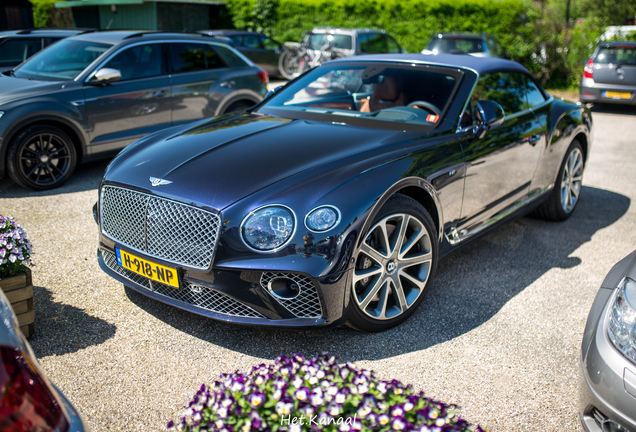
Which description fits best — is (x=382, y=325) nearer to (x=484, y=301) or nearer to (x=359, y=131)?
(x=484, y=301)

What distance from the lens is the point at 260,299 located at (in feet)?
9.17

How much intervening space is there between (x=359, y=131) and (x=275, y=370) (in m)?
2.23

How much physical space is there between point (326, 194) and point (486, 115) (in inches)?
66.0

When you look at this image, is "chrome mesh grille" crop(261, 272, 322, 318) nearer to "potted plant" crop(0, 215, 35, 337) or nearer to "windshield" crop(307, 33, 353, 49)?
"potted plant" crop(0, 215, 35, 337)

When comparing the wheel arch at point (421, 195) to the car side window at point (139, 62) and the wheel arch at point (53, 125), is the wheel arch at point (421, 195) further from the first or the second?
the car side window at point (139, 62)

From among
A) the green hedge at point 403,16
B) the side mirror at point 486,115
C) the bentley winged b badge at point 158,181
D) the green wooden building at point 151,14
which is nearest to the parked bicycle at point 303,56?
the green hedge at point 403,16

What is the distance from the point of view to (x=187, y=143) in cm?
352

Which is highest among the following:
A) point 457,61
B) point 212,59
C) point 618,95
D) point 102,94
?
point 457,61

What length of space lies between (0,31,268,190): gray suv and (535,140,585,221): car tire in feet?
14.0

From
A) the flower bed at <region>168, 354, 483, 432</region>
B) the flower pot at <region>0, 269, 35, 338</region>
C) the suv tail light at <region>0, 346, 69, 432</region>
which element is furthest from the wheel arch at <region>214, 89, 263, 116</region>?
the suv tail light at <region>0, 346, 69, 432</region>

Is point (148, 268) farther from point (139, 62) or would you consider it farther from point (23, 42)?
point (23, 42)

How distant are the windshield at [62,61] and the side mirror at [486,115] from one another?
4589 millimetres

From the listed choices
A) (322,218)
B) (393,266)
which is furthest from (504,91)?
(322,218)

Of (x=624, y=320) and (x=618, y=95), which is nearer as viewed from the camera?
(x=624, y=320)
